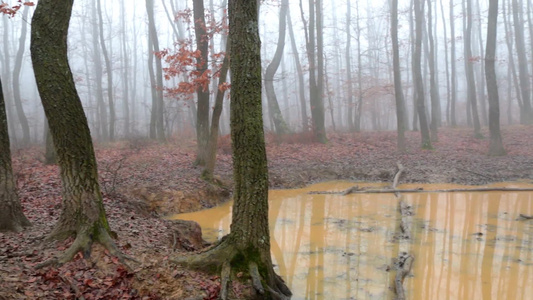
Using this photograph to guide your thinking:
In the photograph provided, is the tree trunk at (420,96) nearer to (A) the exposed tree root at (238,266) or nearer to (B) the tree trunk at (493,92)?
(B) the tree trunk at (493,92)

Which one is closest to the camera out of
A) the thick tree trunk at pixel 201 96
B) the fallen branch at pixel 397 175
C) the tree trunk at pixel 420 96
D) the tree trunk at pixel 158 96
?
the fallen branch at pixel 397 175

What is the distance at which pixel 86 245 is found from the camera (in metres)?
5.38

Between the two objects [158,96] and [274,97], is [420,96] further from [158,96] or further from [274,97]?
[158,96]

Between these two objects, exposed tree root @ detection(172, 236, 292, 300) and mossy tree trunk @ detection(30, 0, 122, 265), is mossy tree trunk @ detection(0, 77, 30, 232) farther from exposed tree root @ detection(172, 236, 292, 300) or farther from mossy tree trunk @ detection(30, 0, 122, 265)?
exposed tree root @ detection(172, 236, 292, 300)

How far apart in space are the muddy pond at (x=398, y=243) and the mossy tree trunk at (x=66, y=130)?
124 inches

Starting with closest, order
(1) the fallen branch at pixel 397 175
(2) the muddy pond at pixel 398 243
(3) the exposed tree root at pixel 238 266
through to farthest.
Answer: (3) the exposed tree root at pixel 238 266, (2) the muddy pond at pixel 398 243, (1) the fallen branch at pixel 397 175

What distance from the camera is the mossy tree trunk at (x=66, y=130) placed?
5.39m

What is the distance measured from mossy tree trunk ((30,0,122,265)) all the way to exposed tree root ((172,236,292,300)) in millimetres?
1109

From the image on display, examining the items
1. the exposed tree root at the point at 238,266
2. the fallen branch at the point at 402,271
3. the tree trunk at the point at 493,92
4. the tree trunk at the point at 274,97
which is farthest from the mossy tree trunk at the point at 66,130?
the tree trunk at the point at 493,92

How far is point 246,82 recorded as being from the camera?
17.8ft

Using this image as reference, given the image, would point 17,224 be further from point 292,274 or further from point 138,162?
point 138,162

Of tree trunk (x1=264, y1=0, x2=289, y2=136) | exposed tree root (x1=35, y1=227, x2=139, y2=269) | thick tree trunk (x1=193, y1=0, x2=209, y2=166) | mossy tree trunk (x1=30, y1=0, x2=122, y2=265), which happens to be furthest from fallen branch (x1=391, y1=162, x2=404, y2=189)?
mossy tree trunk (x1=30, y1=0, x2=122, y2=265)

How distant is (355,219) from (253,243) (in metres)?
5.46

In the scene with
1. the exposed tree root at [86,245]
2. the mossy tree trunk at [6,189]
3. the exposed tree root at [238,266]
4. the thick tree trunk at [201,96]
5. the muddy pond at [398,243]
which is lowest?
the muddy pond at [398,243]
